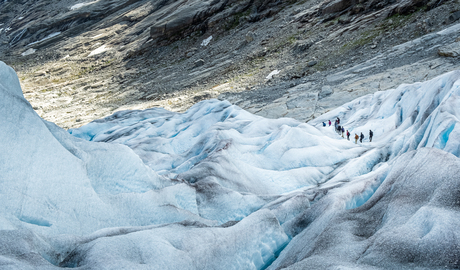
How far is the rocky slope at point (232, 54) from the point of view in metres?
35.6

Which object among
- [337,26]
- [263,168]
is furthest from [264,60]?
[263,168]

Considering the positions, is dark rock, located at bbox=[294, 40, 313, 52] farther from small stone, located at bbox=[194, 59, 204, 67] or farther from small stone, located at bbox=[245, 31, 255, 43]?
small stone, located at bbox=[194, 59, 204, 67]

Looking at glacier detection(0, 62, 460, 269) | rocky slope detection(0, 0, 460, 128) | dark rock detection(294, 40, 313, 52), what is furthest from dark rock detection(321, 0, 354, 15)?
glacier detection(0, 62, 460, 269)

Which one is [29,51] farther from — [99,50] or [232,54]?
[232,54]

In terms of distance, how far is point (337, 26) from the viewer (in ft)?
169

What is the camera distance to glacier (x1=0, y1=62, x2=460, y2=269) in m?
6.32

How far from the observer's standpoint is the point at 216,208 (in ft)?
A: 37.3

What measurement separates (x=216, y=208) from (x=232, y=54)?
48222 mm

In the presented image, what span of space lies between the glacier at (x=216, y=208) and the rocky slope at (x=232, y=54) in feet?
67.4

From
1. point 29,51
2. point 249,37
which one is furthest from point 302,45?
point 29,51

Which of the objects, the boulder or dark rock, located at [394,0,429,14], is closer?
the boulder

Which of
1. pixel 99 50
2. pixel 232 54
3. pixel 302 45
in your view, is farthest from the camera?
pixel 99 50

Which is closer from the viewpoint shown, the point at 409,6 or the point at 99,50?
the point at 409,6

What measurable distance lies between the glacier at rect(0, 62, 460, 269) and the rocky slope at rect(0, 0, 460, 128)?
20.5 m
